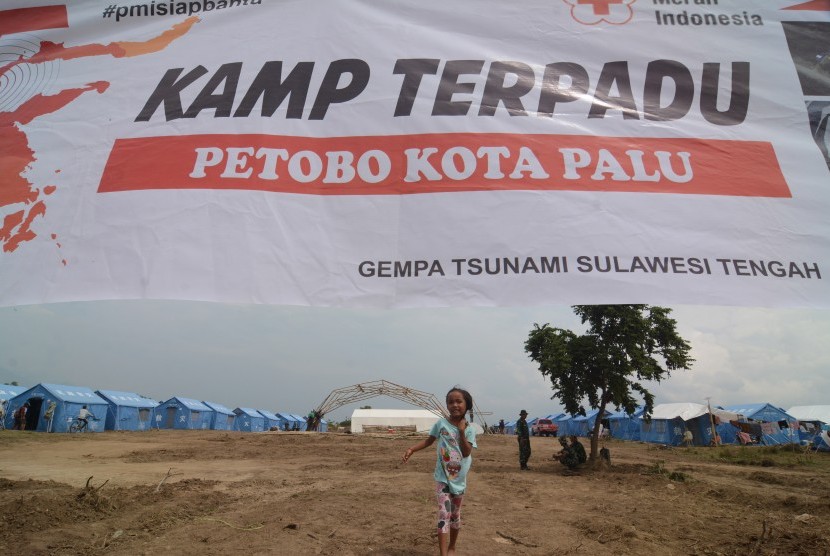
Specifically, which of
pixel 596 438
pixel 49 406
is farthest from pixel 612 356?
pixel 49 406

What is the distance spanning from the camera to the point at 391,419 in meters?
44.2

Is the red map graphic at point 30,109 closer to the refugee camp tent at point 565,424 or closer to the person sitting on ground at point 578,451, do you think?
the person sitting on ground at point 578,451

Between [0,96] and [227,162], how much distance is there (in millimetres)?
1069

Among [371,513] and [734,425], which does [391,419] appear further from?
[371,513]

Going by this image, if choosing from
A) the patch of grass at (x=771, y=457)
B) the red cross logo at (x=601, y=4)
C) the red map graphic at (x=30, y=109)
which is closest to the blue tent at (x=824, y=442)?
the patch of grass at (x=771, y=457)

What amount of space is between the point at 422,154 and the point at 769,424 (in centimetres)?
3875

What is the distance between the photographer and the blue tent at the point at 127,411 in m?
30.0

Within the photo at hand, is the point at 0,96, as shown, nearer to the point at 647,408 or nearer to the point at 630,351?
the point at 630,351

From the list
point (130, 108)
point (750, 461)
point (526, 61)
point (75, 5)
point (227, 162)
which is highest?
point (75, 5)

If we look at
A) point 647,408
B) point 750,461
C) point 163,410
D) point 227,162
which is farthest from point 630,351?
point 163,410

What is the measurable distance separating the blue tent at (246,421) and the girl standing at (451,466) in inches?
1881

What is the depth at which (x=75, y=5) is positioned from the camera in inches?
78.0

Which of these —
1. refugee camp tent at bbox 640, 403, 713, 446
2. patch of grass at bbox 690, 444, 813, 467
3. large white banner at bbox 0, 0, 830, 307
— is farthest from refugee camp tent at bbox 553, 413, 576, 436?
large white banner at bbox 0, 0, 830, 307

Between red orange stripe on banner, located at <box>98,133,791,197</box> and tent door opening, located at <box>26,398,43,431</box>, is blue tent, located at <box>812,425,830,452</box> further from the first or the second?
tent door opening, located at <box>26,398,43,431</box>
